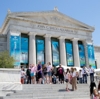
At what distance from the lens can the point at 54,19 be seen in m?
30.1

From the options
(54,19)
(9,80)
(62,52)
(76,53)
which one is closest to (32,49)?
(62,52)

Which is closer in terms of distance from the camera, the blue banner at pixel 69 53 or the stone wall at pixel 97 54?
the blue banner at pixel 69 53

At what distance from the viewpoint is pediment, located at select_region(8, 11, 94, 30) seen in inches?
1094

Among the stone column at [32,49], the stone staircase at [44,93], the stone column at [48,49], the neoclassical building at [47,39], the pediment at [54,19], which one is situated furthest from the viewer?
the pediment at [54,19]

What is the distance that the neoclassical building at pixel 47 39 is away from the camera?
2606 centimetres

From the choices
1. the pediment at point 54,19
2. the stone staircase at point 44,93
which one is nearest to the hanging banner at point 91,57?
the pediment at point 54,19

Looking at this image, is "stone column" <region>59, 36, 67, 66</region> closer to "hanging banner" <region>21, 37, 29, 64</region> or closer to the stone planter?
"hanging banner" <region>21, 37, 29, 64</region>

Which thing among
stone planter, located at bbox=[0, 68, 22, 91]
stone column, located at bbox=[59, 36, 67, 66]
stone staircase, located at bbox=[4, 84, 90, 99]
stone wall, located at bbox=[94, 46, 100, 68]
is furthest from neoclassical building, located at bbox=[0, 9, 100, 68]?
stone planter, located at bbox=[0, 68, 22, 91]

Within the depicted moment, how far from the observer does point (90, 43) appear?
3164 centimetres

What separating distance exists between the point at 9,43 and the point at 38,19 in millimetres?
6211

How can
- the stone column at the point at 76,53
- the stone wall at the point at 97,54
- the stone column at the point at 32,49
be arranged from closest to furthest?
the stone column at the point at 32,49
the stone column at the point at 76,53
the stone wall at the point at 97,54

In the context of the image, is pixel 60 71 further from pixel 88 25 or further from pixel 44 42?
pixel 88 25

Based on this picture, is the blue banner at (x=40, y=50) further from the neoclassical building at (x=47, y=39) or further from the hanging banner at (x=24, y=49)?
the hanging banner at (x=24, y=49)

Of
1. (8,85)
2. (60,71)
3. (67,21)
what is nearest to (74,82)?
(60,71)
